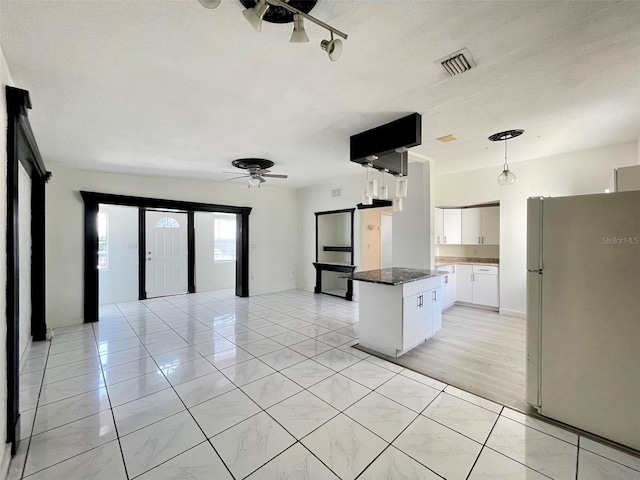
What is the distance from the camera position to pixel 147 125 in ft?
9.95

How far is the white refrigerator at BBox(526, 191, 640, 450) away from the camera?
5.96ft

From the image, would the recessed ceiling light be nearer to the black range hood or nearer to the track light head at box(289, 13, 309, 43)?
the black range hood

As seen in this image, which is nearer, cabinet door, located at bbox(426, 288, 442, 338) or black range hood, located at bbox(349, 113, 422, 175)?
black range hood, located at bbox(349, 113, 422, 175)

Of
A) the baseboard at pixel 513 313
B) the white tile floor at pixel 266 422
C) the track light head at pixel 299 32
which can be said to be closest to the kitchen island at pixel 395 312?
the white tile floor at pixel 266 422

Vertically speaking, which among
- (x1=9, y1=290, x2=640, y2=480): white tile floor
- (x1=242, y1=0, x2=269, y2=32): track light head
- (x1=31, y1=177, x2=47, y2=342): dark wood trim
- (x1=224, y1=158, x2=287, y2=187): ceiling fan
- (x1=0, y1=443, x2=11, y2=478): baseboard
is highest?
(x1=224, y1=158, x2=287, y2=187): ceiling fan

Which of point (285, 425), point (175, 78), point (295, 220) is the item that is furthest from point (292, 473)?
point (295, 220)

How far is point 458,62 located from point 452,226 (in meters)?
4.38

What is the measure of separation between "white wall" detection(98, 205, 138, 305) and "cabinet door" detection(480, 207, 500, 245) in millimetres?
7557

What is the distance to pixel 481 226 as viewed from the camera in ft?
18.2

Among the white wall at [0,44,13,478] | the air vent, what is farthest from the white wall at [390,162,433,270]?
the white wall at [0,44,13,478]

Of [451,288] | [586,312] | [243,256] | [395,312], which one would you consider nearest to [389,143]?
[395,312]

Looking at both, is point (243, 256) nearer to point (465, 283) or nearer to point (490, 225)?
point (465, 283)

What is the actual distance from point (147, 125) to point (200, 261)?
15.8 feet

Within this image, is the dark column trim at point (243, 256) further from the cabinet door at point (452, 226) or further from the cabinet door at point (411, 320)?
the cabinet door at point (452, 226)
